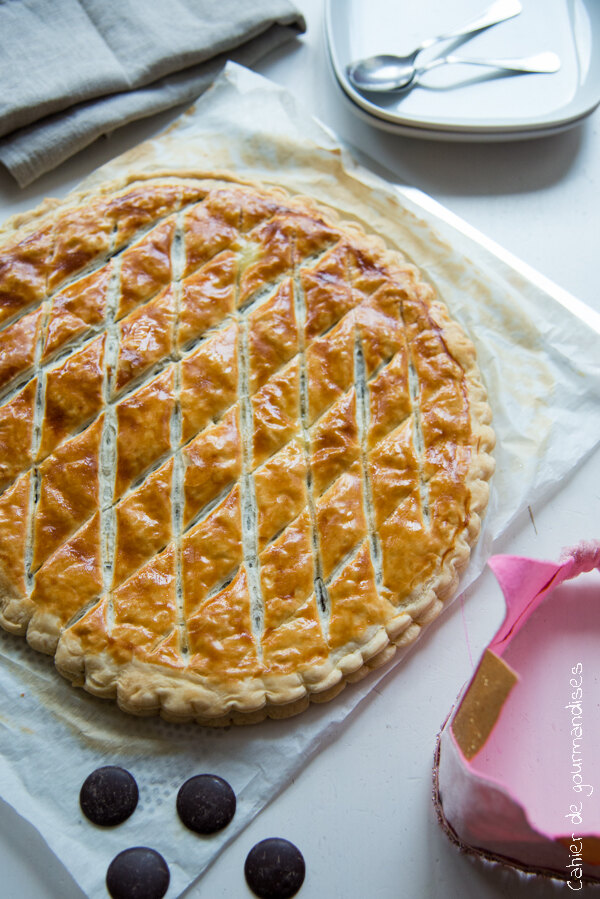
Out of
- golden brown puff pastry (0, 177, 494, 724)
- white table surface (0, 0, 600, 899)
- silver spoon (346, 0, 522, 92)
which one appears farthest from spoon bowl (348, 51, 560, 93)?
golden brown puff pastry (0, 177, 494, 724)

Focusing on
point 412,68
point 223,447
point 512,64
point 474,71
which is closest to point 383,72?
point 412,68

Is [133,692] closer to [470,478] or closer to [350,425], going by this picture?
[350,425]

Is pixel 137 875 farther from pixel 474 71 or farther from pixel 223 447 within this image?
pixel 474 71

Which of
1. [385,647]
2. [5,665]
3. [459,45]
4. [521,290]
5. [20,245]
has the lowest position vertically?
[385,647]

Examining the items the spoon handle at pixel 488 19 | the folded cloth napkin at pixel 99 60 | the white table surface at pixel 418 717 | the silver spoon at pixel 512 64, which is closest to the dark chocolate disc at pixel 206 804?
the white table surface at pixel 418 717

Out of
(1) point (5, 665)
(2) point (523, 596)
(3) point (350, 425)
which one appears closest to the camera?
(2) point (523, 596)

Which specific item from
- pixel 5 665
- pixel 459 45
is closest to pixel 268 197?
pixel 459 45
